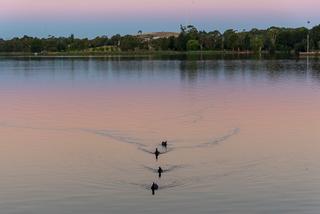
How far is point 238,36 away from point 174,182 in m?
174

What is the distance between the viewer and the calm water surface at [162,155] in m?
16.5

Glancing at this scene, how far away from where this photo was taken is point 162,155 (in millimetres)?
22266

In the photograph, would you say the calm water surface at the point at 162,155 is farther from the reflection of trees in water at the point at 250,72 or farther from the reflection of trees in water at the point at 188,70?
the reflection of trees in water at the point at 188,70

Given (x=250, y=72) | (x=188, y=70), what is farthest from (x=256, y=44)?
(x=250, y=72)

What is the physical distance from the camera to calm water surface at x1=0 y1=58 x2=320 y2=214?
16.5 metres

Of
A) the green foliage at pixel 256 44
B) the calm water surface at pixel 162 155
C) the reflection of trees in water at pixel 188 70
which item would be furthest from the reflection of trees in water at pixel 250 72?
the green foliage at pixel 256 44

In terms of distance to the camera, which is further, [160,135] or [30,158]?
[160,135]

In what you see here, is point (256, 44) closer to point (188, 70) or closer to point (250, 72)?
point (188, 70)

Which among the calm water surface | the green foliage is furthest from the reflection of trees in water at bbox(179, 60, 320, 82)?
the green foliage

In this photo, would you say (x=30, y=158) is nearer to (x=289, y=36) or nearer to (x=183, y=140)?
(x=183, y=140)

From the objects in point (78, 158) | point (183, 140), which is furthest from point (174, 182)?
point (183, 140)

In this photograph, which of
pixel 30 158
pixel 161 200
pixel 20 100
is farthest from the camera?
pixel 20 100

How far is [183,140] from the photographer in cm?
2534

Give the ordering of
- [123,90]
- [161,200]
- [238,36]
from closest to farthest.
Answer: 1. [161,200]
2. [123,90]
3. [238,36]
